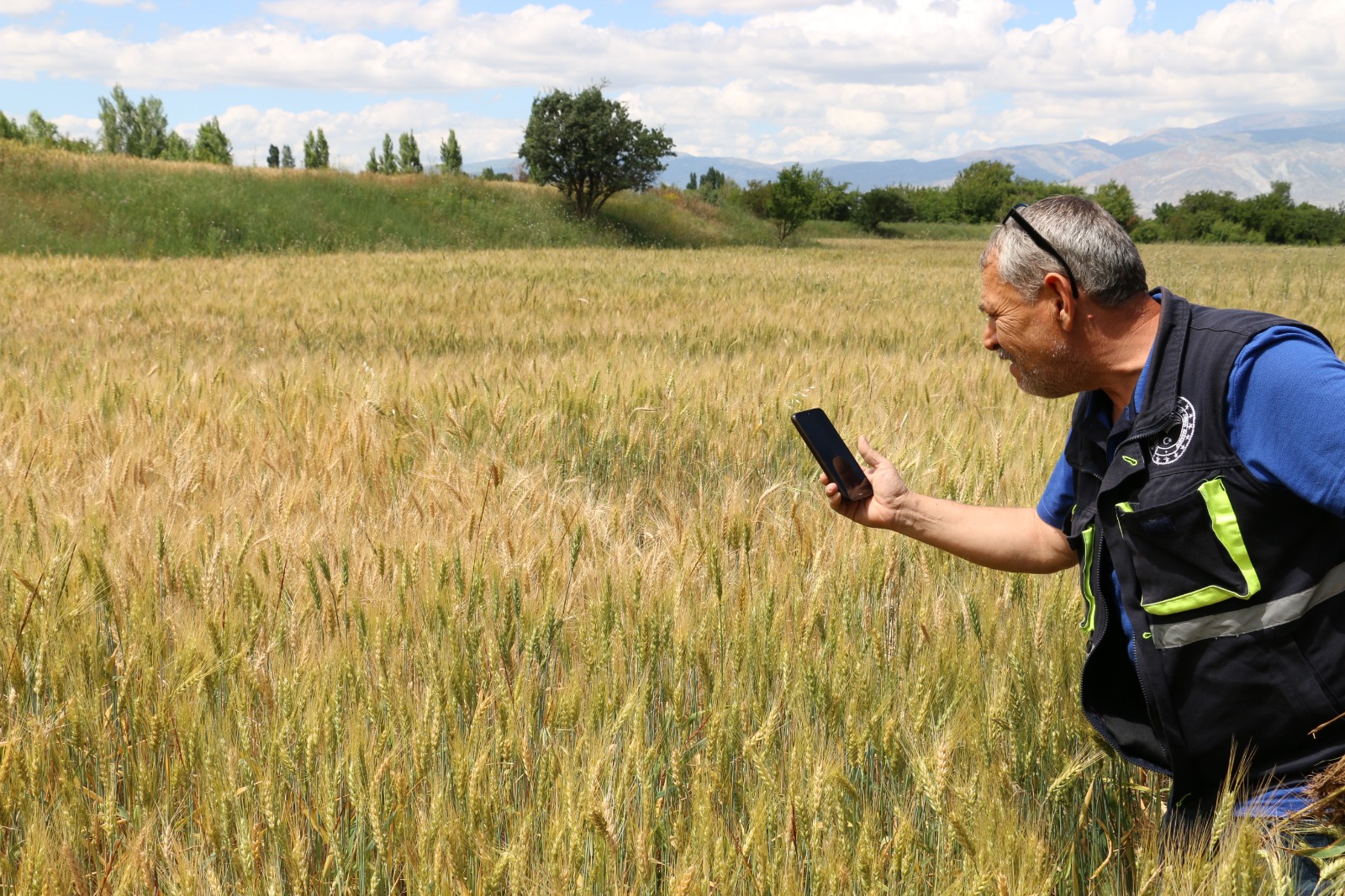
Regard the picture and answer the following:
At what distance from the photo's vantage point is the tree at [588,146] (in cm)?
3062

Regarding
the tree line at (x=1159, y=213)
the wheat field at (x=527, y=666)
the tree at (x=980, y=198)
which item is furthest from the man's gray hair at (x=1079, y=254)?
the tree at (x=980, y=198)

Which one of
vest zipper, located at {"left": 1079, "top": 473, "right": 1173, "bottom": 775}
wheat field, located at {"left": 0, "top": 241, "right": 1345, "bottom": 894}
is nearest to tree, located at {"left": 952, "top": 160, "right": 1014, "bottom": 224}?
wheat field, located at {"left": 0, "top": 241, "right": 1345, "bottom": 894}

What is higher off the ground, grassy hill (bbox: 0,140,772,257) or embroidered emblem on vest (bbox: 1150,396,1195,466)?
grassy hill (bbox: 0,140,772,257)

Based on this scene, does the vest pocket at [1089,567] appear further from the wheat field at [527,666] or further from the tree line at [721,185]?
the tree line at [721,185]

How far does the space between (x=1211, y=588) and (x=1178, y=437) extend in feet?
0.75

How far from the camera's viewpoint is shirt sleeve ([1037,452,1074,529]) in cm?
182

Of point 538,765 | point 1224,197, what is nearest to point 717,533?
point 538,765

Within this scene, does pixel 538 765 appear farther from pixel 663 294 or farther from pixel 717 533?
pixel 663 294

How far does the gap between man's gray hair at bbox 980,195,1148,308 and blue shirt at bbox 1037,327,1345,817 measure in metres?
0.22

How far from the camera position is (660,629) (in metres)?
1.76

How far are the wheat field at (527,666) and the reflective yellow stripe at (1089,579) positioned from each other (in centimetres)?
13

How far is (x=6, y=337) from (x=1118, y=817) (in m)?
6.92

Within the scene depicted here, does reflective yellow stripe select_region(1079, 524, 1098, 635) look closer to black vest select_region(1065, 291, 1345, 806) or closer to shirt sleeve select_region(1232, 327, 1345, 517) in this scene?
black vest select_region(1065, 291, 1345, 806)

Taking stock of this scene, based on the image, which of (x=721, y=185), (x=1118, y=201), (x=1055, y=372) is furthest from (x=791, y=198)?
(x=1118, y=201)
